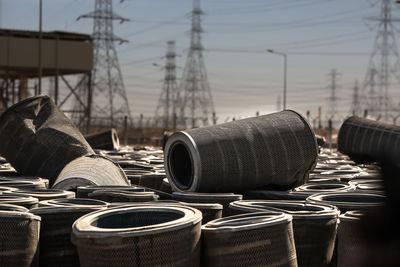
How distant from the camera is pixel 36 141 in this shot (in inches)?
512

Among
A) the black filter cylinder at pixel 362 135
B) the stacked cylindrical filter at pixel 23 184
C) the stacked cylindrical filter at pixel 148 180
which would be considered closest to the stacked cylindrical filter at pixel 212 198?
the stacked cylindrical filter at pixel 23 184

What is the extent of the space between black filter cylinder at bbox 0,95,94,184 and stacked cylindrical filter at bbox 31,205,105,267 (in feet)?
20.7

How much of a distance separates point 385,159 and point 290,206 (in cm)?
Result: 691

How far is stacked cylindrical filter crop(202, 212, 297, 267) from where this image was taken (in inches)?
215

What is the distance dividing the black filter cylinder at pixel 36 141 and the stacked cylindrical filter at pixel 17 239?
672 cm

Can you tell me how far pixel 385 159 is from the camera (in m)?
0.74

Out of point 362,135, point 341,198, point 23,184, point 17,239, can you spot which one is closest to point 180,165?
point 23,184

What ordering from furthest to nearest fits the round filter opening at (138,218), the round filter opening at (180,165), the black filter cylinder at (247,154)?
the round filter opening at (180,165) < the black filter cylinder at (247,154) < the round filter opening at (138,218)

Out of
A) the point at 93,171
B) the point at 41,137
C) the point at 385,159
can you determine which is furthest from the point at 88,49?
the point at 385,159

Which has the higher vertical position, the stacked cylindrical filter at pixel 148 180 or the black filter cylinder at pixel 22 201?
the black filter cylinder at pixel 22 201

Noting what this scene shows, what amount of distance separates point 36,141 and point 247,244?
8475 mm

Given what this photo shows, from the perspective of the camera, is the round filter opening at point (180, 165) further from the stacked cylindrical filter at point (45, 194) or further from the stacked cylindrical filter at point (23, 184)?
the stacked cylindrical filter at point (45, 194)

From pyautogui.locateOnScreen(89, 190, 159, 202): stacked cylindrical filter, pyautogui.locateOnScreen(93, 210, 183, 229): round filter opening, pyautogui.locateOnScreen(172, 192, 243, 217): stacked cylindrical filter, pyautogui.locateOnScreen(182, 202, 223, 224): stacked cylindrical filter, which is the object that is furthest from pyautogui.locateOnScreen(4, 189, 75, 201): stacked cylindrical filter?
pyautogui.locateOnScreen(93, 210, 183, 229): round filter opening

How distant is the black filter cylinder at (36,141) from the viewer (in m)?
12.8
